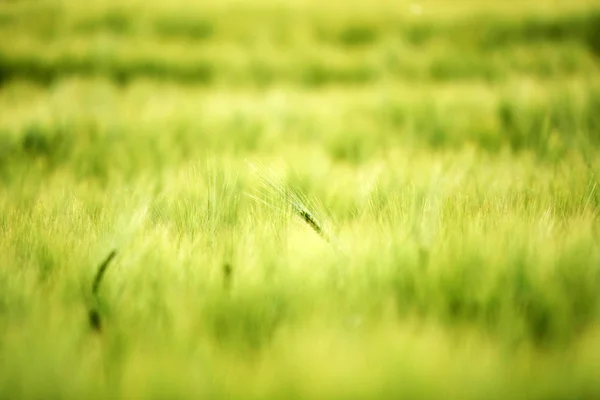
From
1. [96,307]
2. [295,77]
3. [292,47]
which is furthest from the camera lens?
[292,47]

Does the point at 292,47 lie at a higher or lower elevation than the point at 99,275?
higher

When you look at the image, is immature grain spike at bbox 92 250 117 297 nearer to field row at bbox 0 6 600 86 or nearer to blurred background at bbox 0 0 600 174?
blurred background at bbox 0 0 600 174

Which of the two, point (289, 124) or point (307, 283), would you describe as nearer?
point (307, 283)

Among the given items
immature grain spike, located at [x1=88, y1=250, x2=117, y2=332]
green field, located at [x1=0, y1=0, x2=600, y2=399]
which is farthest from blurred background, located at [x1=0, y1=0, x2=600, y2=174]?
immature grain spike, located at [x1=88, y1=250, x2=117, y2=332]

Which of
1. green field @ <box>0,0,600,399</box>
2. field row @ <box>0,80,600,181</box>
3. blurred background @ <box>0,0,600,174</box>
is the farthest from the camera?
blurred background @ <box>0,0,600,174</box>

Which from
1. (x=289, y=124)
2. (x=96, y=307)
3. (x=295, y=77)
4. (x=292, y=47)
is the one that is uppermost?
(x=292, y=47)

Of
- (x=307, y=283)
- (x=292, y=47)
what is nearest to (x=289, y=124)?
(x=307, y=283)

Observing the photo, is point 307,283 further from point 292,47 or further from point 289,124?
point 292,47

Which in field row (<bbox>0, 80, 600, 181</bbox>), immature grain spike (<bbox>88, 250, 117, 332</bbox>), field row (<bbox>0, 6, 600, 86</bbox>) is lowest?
immature grain spike (<bbox>88, 250, 117, 332</bbox>)

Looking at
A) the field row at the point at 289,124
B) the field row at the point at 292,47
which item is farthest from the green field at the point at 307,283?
the field row at the point at 292,47

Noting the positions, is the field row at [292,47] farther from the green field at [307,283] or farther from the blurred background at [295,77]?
the green field at [307,283]

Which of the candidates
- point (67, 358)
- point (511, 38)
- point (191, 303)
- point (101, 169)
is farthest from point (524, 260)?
point (511, 38)

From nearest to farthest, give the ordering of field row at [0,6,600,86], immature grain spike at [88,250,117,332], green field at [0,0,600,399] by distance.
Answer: green field at [0,0,600,399]
immature grain spike at [88,250,117,332]
field row at [0,6,600,86]

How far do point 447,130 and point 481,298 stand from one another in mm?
1978
